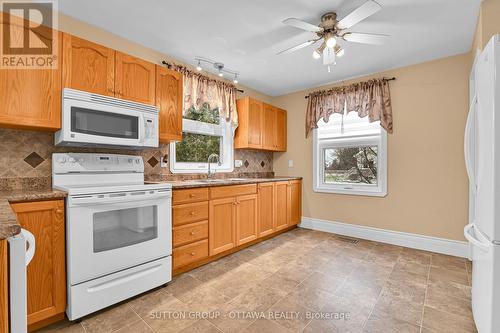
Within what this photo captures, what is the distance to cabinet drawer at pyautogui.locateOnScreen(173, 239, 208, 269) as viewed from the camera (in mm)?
2344

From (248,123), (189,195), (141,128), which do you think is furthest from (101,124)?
(248,123)

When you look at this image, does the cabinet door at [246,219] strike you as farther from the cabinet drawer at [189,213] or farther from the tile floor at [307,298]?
the cabinet drawer at [189,213]

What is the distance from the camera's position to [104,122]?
6.75ft

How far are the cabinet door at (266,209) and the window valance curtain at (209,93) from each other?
1.14 m

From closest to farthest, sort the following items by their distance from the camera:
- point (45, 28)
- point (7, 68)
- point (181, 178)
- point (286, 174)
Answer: point (7, 68) < point (45, 28) < point (181, 178) < point (286, 174)

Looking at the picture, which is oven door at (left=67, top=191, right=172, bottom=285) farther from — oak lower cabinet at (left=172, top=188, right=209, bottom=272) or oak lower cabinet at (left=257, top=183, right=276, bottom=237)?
oak lower cabinet at (left=257, top=183, right=276, bottom=237)

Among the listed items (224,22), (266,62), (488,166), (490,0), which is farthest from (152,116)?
(490,0)

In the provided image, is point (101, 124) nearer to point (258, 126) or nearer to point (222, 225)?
point (222, 225)

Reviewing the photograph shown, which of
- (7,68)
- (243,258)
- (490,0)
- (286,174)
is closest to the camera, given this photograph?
(7,68)

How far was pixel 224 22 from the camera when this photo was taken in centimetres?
231

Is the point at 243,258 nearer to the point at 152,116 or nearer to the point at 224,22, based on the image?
the point at 152,116

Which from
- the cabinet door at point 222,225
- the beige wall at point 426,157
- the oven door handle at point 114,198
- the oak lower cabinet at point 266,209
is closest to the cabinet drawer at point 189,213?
the cabinet door at point 222,225

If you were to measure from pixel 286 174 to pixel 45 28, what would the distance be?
379cm

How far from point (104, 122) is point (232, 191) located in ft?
5.05
